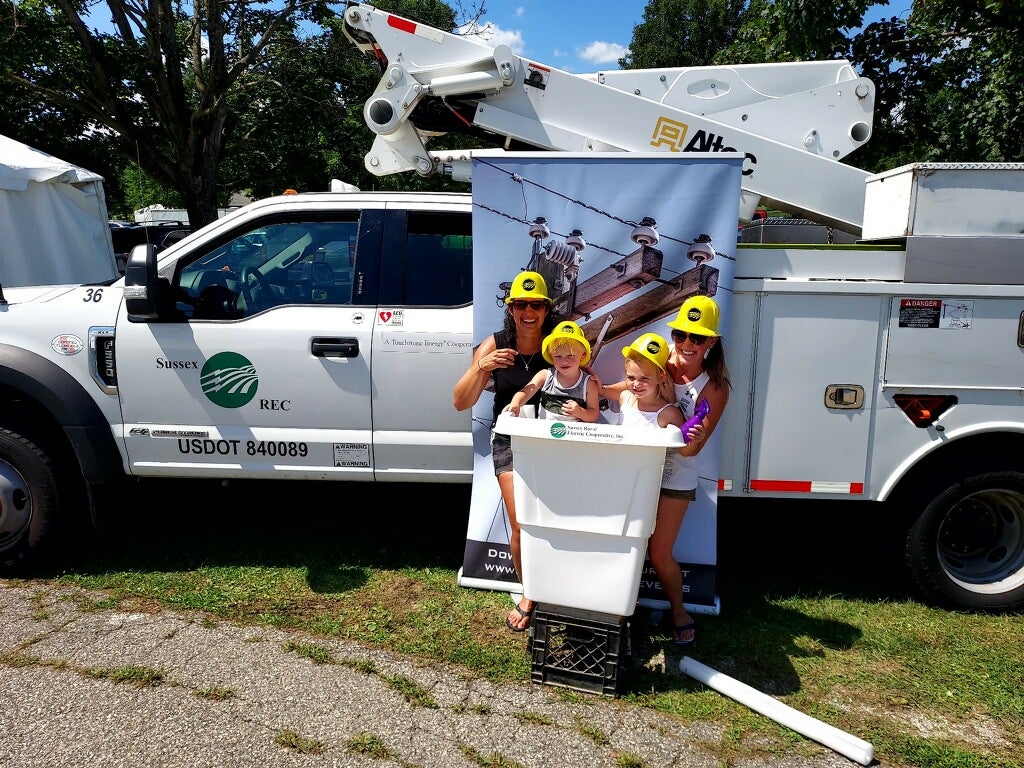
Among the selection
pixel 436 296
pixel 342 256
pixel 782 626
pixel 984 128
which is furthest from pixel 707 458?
pixel 984 128

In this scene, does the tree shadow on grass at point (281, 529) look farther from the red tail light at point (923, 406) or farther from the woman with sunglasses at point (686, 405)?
the red tail light at point (923, 406)

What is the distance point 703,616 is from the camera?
3922 millimetres

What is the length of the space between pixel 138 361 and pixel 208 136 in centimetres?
995

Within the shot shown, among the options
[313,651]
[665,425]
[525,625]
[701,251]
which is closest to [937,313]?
[701,251]

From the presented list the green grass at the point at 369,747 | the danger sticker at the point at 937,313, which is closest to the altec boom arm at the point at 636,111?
the danger sticker at the point at 937,313

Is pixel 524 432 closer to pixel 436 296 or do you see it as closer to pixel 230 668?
pixel 436 296

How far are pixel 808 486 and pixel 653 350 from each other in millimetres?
1194

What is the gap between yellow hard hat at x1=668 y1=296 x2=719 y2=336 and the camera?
324cm

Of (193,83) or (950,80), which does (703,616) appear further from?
(193,83)

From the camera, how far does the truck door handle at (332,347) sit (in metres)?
3.96

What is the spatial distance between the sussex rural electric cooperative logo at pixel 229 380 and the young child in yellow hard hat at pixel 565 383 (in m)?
1.46

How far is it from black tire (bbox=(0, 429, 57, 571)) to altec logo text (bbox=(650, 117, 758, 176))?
3.76 metres

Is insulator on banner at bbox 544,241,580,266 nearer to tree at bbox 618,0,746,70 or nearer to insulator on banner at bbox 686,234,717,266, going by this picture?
insulator on banner at bbox 686,234,717,266

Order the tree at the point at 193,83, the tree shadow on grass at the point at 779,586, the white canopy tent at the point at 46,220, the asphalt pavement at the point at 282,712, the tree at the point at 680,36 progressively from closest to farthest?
the asphalt pavement at the point at 282,712 → the tree shadow on grass at the point at 779,586 → the white canopy tent at the point at 46,220 → the tree at the point at 193,83 → the tree at the point at 680,36
